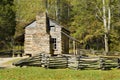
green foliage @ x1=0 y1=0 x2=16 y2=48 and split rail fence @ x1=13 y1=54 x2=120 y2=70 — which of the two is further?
green foliage @ x1=0 y1=0 x2=16 y2=48

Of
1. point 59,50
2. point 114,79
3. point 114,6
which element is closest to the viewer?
point 114,79

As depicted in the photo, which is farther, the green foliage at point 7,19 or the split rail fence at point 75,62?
the green foliage at point 7,19

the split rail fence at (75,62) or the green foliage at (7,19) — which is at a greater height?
the green foliage at (7,19)

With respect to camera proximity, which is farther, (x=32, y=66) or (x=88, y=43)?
(x=88, y=43)

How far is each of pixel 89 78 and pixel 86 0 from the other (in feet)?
121

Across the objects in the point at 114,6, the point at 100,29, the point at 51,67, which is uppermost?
the point at 114,6

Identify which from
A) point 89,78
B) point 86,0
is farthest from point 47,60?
point 86,0

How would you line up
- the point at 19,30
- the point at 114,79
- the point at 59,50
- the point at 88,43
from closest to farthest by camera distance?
the point at 114,79 → the point at 59,50 → the point at 19,30 → the point at 88,43

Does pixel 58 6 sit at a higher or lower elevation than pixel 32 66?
higher

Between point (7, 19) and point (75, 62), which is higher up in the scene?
point (7, 19)

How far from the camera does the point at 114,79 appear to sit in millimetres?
24078

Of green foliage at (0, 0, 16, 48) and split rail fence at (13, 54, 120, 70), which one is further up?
green foliage at (0, 0, 16, 48)

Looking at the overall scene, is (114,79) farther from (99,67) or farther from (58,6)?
(58,6)

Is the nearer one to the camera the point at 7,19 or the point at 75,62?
the point at 75,62
